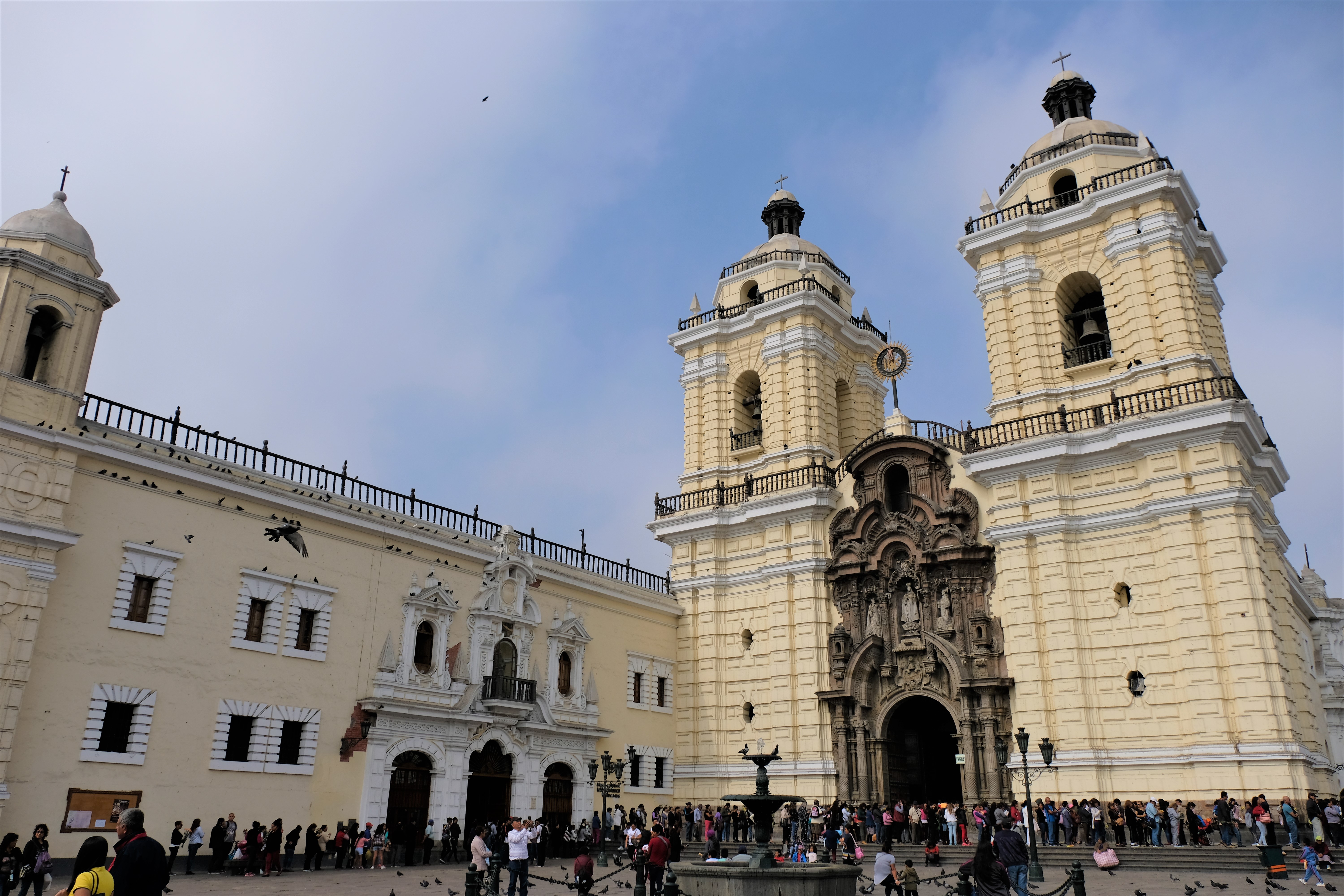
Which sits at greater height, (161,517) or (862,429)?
(862,429)

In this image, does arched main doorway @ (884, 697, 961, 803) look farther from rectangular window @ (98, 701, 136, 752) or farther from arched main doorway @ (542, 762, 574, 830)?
rectangular window @ (98, 701, 136, 752)

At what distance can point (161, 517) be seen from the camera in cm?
1970

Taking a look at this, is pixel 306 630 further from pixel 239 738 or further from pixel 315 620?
pixel 239 738

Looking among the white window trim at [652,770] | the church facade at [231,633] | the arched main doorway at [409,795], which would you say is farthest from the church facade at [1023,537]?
the arched main doorway at [409,795]

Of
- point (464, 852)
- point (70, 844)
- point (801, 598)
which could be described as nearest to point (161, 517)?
point (70, 844)

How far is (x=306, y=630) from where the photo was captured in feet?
71.3

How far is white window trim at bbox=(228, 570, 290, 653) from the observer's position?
67.3 feet

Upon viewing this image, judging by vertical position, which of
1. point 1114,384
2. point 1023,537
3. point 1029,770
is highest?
point 1114,384

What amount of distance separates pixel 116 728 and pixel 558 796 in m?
11.5

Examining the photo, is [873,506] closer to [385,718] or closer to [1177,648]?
[1177,648]

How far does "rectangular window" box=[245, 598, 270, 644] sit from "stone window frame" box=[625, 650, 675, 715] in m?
11.4

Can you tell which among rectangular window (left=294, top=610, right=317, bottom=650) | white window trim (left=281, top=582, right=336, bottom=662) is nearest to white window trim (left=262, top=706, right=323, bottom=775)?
white window trim (left=281, top=582, right=336, bottom=662)

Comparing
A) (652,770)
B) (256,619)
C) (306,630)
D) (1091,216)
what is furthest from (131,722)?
(1091,216)

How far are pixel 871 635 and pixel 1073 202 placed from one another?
13.4 metres
